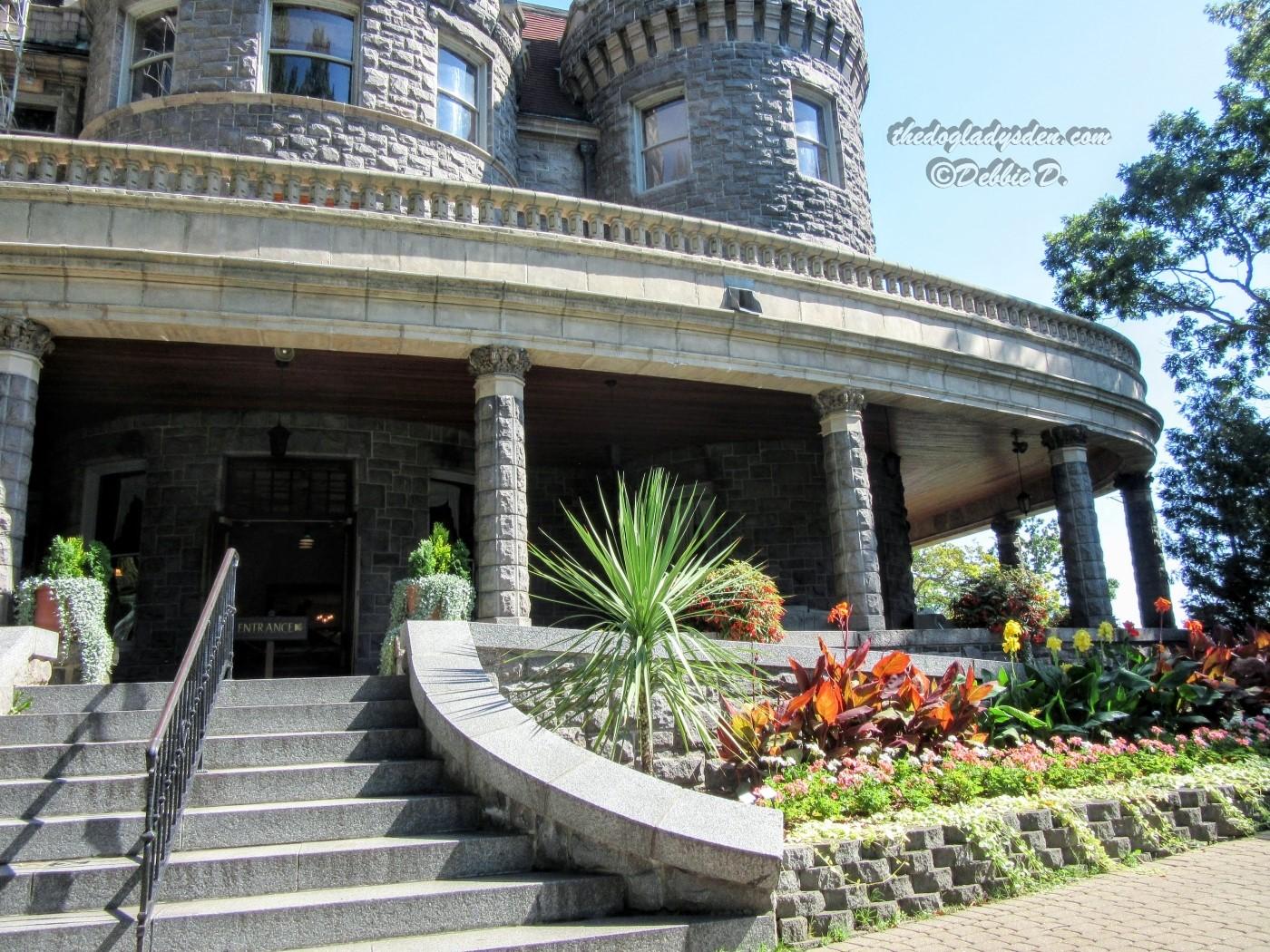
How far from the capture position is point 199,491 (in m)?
12.6

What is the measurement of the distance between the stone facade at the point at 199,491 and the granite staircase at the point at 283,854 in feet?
20.4

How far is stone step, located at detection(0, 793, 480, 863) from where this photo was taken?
4.95 meters

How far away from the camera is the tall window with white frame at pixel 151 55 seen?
13781 mm

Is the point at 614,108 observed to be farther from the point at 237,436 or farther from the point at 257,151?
the point at 237,436

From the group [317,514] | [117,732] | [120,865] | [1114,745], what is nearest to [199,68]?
[317,514]

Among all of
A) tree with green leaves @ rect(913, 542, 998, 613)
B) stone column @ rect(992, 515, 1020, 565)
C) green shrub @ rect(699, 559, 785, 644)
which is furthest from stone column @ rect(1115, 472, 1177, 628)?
tree with green leaves @ rect(913, 542, 998, 613)

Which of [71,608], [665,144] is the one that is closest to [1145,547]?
[665,144]

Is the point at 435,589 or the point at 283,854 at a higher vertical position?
the point at 435,589

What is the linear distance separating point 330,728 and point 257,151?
926cm

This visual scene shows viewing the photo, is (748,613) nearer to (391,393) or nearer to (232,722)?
(232,722)

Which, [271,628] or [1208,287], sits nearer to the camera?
[271,628]

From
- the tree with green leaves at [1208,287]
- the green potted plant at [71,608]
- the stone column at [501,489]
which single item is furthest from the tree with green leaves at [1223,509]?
the green potted plant at [71,608]

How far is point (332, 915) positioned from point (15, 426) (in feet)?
21.6

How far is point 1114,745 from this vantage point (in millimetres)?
7715
